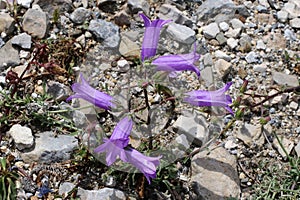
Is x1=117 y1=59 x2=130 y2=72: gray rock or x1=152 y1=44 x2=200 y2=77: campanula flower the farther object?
x1=117 y1=59 x2=130 y2=72: gray rock

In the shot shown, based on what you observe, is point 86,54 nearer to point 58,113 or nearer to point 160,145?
point 58,113

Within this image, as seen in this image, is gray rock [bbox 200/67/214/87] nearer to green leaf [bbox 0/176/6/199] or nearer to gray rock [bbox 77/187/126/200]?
gray rock [bbox 77/187/126/200]

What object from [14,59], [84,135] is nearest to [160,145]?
[84,135]

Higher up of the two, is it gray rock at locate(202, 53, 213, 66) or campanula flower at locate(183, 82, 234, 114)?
campanula flower at locate(183, 82, 234, 114)

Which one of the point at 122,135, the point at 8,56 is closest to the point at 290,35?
the point at 122,135

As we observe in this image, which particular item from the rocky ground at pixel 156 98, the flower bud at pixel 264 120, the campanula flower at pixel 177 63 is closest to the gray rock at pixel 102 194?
the rocky ground at pixel 156 98

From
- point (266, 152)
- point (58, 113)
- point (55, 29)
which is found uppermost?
point (55, 29)

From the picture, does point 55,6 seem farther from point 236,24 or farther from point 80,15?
point 236,24

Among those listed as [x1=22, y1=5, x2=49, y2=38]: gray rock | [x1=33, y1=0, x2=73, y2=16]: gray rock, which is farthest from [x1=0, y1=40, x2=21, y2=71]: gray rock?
Result: [x1=33, y1=0, x2=73, y2=16]: gray rock
